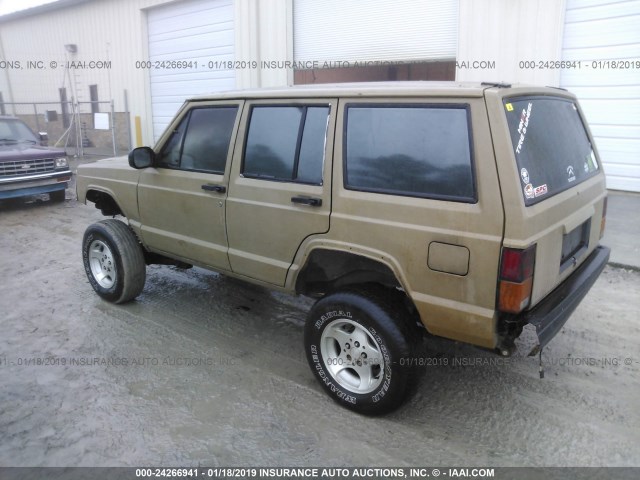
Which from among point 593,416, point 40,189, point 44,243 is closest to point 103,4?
point 40,189

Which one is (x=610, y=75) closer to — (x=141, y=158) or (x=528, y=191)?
(x=528, y=191)

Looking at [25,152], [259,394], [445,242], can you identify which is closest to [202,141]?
[259,394]

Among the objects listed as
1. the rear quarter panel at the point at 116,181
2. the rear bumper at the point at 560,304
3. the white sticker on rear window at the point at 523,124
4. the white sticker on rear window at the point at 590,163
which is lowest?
the rear bumper at the point at 560,304

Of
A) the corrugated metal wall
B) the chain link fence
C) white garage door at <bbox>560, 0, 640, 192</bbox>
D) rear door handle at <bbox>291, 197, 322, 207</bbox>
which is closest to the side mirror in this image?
Result: rear door handle at <bbox>291, 197, 322, 207</bbox>

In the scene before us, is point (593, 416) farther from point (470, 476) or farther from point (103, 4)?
point (103, 4)

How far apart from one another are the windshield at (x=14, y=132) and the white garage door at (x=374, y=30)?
246 inches

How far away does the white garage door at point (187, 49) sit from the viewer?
44.9 ft

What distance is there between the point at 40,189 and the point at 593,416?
32.0 feet

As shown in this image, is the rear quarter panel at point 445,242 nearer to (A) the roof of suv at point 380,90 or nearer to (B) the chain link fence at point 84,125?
(A) the roof of suv at point 380,90

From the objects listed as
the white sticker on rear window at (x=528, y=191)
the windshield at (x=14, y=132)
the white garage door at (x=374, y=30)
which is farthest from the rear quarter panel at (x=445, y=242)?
the windshield at (x=14, y=132)

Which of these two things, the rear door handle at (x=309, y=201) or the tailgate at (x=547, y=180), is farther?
the rear door handle at (x=309, y=201)

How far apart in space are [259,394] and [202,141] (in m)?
2.04

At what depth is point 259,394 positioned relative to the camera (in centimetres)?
342

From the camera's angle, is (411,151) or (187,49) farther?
(187,49)
